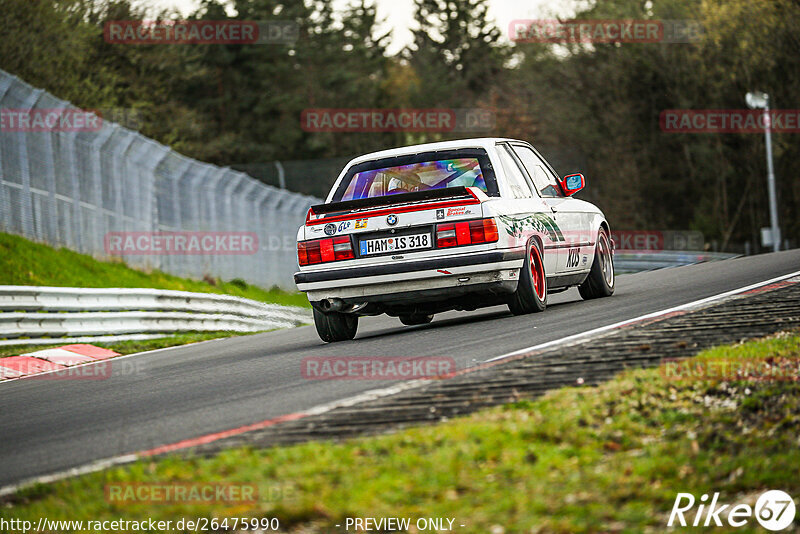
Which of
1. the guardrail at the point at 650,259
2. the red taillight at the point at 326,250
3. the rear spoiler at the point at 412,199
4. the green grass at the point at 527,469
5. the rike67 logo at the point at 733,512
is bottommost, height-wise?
the guardrail at the point at 650,259

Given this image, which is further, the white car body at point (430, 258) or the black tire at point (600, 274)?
the black tire at point (600, 274)

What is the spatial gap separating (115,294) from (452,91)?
72420 millimetres

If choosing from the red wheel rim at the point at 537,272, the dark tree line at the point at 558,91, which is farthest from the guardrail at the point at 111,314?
the dark tree line at the point at 558,91

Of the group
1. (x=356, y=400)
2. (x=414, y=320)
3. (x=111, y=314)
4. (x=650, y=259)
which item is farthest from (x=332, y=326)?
(x=650, y=259)

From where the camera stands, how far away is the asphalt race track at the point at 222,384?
6.06m

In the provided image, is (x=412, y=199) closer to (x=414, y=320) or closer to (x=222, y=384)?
(x=222, y=384)

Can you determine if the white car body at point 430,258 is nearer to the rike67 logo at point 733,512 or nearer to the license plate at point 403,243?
the license plate at point 403,243

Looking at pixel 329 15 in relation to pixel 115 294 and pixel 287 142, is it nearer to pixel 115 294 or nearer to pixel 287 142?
pixel 287 142

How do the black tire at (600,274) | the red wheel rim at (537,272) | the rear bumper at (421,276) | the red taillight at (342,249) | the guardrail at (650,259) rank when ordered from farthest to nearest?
the guardrail at (650,259) < the black tire at (600,274) < the red wheel rim at (537,272) < the red taillight at (342,249) < the rear bumper at (421,276)

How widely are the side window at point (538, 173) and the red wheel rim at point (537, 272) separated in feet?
3.35

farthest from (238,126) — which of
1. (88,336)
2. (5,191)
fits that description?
(88,336)

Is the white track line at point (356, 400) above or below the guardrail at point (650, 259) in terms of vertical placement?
above

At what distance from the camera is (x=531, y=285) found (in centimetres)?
1051

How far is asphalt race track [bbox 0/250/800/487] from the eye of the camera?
239 inches
